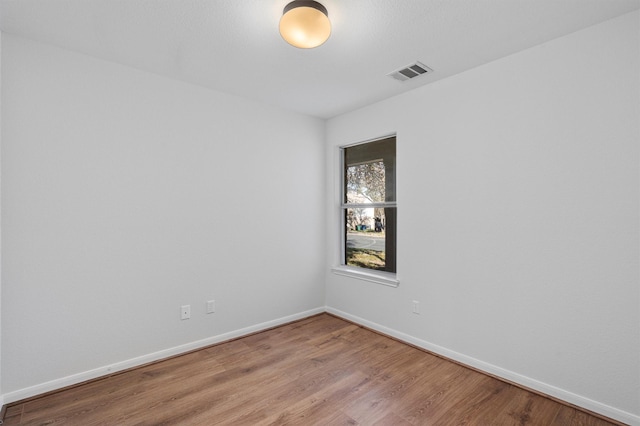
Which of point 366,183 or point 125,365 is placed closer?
point 125,365

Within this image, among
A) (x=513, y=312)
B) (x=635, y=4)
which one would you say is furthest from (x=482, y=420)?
(x=635, y=4)

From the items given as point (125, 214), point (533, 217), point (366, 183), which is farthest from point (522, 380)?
point (125, 214)

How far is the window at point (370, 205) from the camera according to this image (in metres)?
3.48

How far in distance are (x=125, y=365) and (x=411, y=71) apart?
340cm

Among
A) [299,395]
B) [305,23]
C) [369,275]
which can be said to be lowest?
[299,395]

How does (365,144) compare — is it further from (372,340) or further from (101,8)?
Result: (101,8)

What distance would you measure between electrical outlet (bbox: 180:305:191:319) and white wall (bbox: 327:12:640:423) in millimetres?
2017

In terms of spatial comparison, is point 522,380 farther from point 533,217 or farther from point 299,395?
point 299,395

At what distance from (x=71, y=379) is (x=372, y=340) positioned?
2502mm

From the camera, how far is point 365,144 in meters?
3.74

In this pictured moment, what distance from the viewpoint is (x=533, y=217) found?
7.57ft

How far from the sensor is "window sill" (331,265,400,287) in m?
3.29

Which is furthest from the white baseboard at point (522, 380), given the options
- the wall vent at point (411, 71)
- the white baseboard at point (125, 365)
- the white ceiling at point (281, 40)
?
the wall vent at point (411, 71)

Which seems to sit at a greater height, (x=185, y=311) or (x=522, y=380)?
(x=185, y=311)
